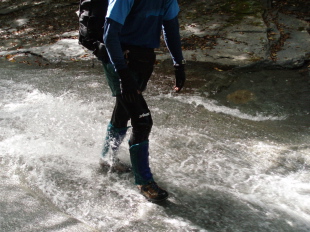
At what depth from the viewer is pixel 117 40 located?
2.65 metres

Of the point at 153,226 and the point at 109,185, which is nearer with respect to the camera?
the point at 153,226

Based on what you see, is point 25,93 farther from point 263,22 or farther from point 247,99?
point 263,22

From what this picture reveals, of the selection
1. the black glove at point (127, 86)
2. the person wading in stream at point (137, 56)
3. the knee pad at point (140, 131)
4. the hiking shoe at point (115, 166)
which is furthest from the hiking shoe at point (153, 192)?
the black glove at point (127, 86)

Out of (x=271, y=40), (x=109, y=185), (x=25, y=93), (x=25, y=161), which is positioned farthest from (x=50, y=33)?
(x=109, y=185)

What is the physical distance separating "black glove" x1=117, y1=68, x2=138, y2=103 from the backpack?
0.31 meters

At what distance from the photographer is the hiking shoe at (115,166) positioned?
11.6 feet

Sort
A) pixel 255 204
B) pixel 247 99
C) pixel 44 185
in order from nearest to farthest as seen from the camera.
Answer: pixel 255 204, pixel 44 185, pixel 247 99

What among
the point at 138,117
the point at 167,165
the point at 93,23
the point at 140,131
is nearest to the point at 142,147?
the point at 140,131

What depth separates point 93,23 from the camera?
2812 mm

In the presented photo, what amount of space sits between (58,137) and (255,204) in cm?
250

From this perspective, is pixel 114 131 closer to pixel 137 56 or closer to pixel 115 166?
pixel 115 166

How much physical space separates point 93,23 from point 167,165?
1681 mm

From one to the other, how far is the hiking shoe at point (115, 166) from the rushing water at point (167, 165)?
8 cm

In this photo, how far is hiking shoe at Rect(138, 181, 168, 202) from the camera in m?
3.02
